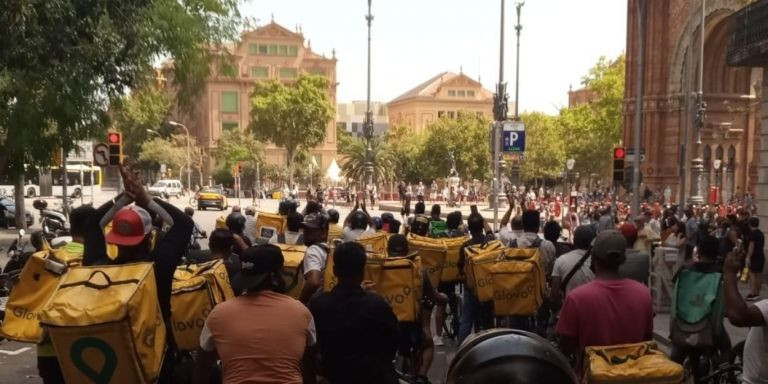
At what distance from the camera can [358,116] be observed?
140m

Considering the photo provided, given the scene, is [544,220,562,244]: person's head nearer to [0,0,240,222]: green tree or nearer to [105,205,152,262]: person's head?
[105,205,152,262]: person's head

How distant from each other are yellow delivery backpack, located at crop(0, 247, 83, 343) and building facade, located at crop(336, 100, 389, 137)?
12445 cm

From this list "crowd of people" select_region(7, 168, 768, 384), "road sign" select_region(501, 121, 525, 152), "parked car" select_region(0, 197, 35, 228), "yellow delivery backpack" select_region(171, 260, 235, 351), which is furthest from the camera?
"parked car" select_region(0, 197, 35, 228)

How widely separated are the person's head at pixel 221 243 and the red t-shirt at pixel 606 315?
3.23 meters

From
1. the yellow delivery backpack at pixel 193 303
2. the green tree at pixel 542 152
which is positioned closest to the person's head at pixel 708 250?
the yellow delivery backpack at pixel 193 303

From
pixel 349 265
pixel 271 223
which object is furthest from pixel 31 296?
pixel 271 223

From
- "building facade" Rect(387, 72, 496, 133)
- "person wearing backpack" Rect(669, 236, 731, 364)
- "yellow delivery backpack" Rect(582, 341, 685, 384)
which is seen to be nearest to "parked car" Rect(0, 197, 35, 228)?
"person wearing backpack" Rect(669, 236, 731, 364)

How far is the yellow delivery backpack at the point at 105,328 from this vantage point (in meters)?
3.71

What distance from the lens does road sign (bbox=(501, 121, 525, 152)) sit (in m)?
19.8

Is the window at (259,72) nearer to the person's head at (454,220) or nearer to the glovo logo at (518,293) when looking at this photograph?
the person's head at (454,220)

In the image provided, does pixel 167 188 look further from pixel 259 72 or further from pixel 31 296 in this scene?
pixel 31 296

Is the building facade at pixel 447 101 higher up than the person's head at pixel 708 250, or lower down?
higher up

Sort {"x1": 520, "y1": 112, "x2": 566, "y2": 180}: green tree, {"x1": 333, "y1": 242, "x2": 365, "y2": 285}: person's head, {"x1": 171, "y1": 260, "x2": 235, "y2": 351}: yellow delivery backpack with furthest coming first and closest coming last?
{"x1": 520, "y1": 112, "x2": 566, "y2": 180}: green tree < {"x1": 171, "y1": 260, "x2": 235, "y2": 351}: yellow delivery backpack < {"x1": 333, "y1": 242, "x2": 365, "y2": 285}: person's head

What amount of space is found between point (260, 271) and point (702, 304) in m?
3.73
